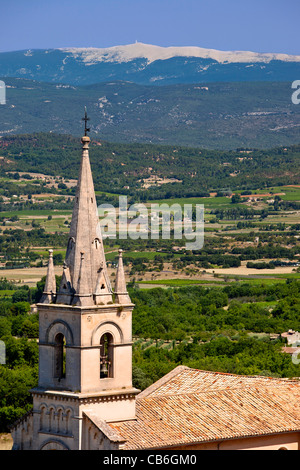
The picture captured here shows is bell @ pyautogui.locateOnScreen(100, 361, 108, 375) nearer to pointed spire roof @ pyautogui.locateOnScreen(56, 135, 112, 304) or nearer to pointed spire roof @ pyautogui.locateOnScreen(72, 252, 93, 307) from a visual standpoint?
pointed spire roof @ pyautogui.locateOnScreen(72, 252, 93, 307)

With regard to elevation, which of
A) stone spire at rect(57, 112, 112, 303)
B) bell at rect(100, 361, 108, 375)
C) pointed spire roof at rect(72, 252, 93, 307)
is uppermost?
stone spire at rect(57, 112, 112, 303)

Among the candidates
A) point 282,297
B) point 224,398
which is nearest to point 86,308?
point 224,398

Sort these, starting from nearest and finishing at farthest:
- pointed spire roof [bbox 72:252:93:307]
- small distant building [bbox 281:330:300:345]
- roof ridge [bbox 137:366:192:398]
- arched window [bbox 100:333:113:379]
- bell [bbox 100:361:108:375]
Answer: pointed spire roof [bbox 72:252:93:307] < arched window [bbox 100:333:113:379] < bell [bbox 100:361:108:375] < roof ridge [bbox 137:366:192:398] < small distant building [bbox 281:330:300:345]

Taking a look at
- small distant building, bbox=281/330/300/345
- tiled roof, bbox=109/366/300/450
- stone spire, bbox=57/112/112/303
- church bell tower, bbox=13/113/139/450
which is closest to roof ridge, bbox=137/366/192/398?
tiled roof, bbox=109/366/300/450

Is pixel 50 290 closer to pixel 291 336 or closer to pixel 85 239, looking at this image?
pixel 85 239

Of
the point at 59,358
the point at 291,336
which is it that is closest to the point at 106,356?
the point at 59,358

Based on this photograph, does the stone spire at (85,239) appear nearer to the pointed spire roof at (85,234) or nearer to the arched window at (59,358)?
the pointed spire roof at (85,234)
